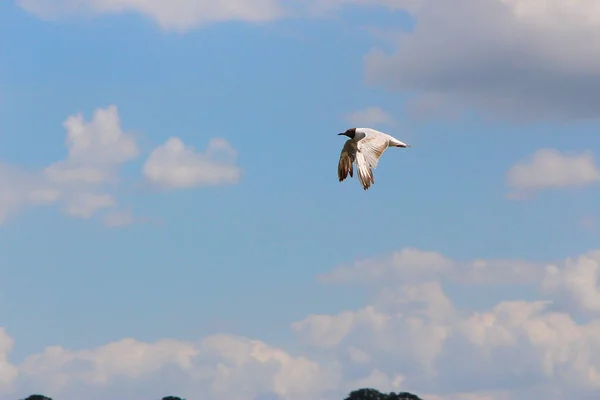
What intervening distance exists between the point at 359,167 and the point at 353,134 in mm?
5664

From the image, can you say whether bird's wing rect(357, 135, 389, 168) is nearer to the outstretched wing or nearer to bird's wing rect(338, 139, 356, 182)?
the outstretched wing

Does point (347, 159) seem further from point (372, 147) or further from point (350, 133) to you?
point (372, 147)

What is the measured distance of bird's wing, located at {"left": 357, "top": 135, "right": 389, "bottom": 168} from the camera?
99750 mm

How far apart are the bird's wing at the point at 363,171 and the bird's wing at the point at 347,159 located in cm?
254

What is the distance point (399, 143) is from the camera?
3885 inches

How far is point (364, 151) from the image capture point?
100625 millimetres

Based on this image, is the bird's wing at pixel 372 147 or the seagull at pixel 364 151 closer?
the seagull at pixel 364 151

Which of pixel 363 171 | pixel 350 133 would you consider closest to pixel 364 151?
pixel 363 171

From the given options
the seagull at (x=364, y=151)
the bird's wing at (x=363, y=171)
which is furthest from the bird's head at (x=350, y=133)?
the bird's wing at (x=363, y=171)

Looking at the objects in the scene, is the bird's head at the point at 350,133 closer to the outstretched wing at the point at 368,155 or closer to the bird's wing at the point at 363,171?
the outstretched wing at the point at 368,155

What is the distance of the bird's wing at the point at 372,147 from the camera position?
9975cm

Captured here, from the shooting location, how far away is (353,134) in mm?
103812

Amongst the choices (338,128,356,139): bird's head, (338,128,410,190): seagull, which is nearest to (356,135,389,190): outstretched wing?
(338,128,410,190): seagull

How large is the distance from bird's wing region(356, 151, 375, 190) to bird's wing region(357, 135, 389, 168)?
286mm
